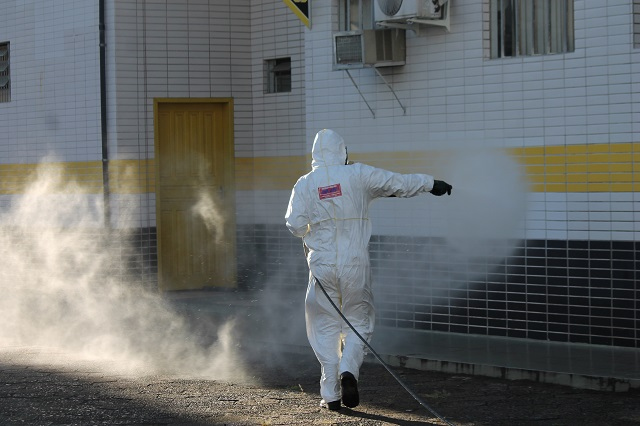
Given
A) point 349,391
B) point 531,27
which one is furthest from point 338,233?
point 531,27

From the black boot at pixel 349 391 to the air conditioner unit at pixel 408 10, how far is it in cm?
431

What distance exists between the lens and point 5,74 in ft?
54.4

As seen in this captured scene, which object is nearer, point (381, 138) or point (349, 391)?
point (349, 391)

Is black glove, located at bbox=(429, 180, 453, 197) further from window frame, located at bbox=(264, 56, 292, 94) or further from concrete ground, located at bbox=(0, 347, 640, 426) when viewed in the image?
window frame, located at bbox=(264, 56, 292, 94)

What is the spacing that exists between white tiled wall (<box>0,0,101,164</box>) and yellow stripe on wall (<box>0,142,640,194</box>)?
267 millimetres

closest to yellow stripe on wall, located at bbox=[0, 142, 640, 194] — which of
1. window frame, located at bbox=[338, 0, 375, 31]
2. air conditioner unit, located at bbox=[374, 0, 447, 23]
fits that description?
air conditioner unit, located at bbox=[374, 0, 447, 23]

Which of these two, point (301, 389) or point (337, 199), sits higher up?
point (337, 199)

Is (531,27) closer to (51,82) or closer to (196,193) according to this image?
(196,193)

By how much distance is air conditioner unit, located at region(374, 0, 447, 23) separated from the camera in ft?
35.4

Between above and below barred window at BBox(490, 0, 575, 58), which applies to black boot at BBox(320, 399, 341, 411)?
below

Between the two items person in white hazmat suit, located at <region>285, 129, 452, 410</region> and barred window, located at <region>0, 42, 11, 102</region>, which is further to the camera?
barred window, located at <region>0, 42, 11, 102</region>

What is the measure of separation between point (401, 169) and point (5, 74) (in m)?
7.66

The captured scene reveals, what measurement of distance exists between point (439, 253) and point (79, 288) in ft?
19.5

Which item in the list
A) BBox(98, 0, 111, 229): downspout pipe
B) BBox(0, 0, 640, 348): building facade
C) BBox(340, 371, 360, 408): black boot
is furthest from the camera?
BBox(98, 0, 111, 229): downspout pipe
